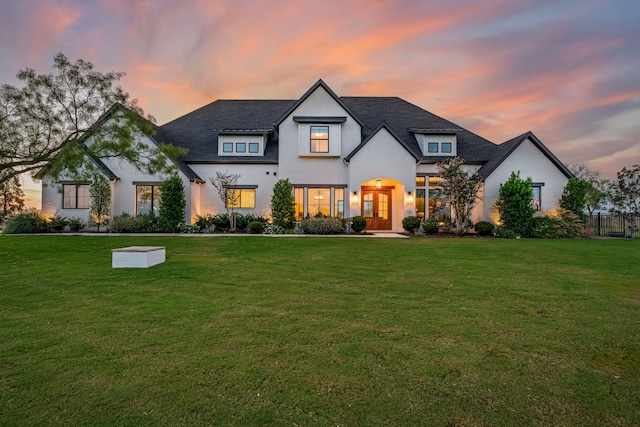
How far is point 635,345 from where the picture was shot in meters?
3.89

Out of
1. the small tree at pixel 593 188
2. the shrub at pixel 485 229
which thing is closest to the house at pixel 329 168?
the shrub at pixel 485 229

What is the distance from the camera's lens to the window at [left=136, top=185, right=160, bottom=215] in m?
21.5

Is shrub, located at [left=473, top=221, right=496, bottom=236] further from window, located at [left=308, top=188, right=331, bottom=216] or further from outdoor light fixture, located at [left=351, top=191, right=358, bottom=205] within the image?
window, located at [left=308, top=188, right=331, bottom=216]

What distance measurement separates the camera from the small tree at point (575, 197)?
19.9 m

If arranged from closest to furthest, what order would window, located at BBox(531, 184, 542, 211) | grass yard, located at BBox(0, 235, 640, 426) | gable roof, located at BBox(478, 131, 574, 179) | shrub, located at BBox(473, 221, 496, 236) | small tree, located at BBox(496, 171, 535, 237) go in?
1. grass yard, located at BBox(0, 235, 640, 426)
2. small tree, located at BBox(496, 171, 535, 237)
3. shrub, located at BBox(473, 221, 496, 236)
4. gable roof, located at BBox(478, 131, 574, 179)
5. window, located at BBox(531, 184, 542, 211)

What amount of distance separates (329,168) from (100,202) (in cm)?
1563

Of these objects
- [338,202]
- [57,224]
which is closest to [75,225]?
[57,224]

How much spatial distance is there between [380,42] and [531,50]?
10.4 m

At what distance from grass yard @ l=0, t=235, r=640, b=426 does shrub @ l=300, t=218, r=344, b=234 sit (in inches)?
438

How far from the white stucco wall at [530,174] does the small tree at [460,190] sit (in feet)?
7.77

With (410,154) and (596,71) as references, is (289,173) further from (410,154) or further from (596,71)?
(596,71)

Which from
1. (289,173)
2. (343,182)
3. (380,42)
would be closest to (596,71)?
(380,42)

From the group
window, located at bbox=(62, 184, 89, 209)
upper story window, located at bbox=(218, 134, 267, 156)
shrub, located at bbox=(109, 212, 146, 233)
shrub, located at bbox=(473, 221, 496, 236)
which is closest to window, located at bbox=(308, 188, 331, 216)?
upper story window, located at bbox=(218, 134, 267, 156)

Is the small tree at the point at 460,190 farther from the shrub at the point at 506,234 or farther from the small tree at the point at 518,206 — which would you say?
the shrub at the point at 506,234
